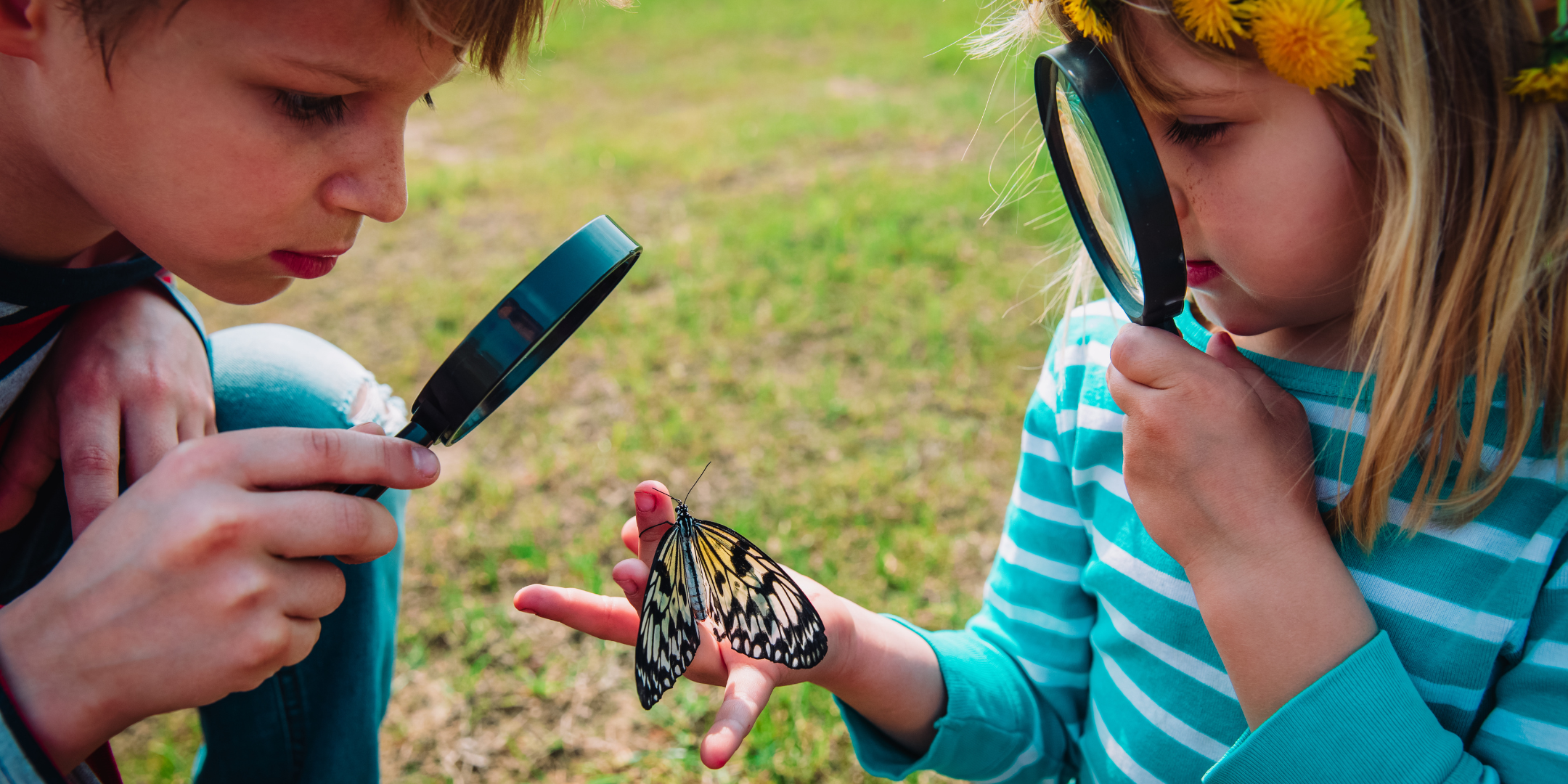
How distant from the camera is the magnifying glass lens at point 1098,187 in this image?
1.22m

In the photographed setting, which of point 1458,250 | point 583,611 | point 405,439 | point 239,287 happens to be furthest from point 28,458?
point 1458,250

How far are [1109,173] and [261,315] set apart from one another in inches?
174

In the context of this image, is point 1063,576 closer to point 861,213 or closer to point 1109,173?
point 1109,173

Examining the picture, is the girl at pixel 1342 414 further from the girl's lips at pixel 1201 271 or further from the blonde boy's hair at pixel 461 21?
the blonde boy's hair at pixel 461 21

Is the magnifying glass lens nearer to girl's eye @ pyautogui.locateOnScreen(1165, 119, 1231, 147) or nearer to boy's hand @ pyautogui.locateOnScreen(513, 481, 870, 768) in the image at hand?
girl's eye @ pyautogui.locateOnScreen(1165, 119, 1231, 147)

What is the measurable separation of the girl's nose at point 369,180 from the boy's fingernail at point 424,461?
14.7 inches

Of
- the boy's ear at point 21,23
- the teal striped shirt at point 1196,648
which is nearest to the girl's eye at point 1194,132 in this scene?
the teal striped shirt at point 1196,648

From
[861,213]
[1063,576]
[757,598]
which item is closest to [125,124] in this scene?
[757,598]

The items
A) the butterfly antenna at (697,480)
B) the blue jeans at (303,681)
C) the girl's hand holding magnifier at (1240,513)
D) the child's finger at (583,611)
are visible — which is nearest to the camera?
the girl's hand holding magnifier at (1240,513)

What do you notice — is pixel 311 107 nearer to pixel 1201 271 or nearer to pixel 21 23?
pixel 21 23

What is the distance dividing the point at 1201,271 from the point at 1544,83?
416 mm

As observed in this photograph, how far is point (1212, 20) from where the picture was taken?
1.07 m

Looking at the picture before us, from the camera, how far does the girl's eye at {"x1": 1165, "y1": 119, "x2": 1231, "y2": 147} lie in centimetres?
119

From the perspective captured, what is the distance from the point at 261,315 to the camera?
179 inches
